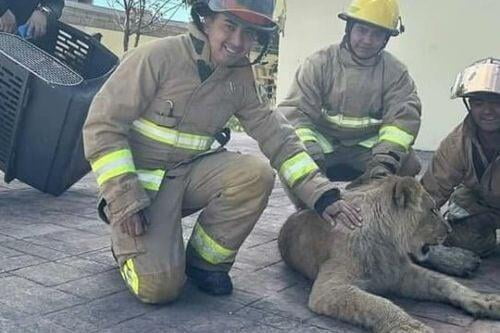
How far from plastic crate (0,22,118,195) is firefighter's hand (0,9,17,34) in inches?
10.4

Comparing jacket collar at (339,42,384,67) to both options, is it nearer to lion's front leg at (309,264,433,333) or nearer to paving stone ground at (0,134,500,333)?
paving stone ground at (0,134,500,333)

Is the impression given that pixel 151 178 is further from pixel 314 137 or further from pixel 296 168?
pixel 314 137

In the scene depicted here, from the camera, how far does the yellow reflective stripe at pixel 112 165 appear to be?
3.45 m

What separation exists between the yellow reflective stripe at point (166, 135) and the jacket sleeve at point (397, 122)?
148 cm

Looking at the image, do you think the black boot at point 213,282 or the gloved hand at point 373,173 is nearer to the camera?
the black boot at point 213,282

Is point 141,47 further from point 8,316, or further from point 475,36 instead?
point 475,36

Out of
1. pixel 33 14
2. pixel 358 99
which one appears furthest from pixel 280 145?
pixel 33 14

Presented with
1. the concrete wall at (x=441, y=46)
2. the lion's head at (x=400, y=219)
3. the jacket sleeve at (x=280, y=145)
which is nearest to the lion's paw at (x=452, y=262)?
the lion's head at (x=400, y=219)

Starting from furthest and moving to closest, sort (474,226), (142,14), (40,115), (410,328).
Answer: (142,14), (40,115), (474,226), (410,328)

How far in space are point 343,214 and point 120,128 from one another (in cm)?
124

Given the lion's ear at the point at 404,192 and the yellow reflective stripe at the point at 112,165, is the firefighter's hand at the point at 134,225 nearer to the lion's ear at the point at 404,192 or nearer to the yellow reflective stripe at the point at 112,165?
the yellow reflective stripe at the point at 112,165

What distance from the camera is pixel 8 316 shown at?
10.7 feet

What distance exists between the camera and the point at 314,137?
5.01 meters

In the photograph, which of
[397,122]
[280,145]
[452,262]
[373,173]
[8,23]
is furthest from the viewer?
[8,23]
